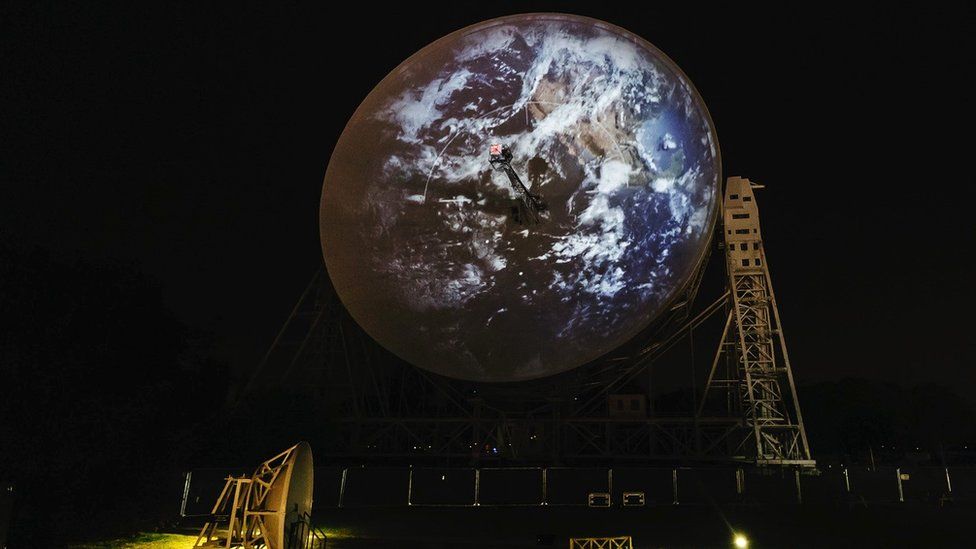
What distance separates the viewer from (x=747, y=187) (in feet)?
111

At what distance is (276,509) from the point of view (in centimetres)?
1252

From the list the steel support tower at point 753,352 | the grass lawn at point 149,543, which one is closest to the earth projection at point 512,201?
the grass lawn at point 149,543

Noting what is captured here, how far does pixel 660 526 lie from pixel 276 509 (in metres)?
9.88

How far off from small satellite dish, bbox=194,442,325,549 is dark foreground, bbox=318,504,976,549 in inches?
97.2

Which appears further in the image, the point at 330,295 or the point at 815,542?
the point at 330,295

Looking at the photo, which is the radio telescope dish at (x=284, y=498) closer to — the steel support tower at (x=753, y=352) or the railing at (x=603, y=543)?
the railing at (x=603, y=543)

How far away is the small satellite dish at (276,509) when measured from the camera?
12.3m

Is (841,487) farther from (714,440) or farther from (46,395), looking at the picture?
(46,395)

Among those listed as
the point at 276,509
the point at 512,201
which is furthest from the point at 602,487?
the point at 276,509

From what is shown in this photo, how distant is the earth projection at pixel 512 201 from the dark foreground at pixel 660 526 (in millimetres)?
4085

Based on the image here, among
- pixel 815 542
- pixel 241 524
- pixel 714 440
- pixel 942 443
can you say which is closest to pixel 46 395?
pixel 241 524

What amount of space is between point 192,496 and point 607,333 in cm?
1345

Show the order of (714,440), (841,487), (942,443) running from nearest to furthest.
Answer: (841,487) → (714,440) → (942,443)

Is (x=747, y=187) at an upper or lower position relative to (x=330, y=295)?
upper
